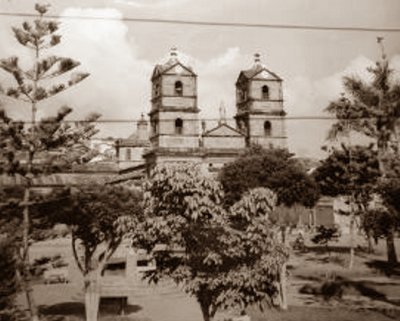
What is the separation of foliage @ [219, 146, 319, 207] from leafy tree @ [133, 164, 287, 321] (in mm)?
16747

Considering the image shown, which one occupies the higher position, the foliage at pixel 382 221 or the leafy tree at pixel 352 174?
the leafy tree at pixel 352 174

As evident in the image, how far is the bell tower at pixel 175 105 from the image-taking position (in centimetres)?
4025

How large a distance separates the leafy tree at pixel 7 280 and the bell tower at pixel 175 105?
2818cm

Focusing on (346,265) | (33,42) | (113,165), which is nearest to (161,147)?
(113,165)

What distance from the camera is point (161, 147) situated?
3994 centimetres

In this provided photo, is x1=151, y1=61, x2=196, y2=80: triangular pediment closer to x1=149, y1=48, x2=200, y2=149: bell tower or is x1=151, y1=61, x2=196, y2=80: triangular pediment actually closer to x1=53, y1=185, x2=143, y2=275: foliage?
x1=149, y1=48, x2=200, y2=149: bell tower

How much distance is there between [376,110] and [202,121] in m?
17.9

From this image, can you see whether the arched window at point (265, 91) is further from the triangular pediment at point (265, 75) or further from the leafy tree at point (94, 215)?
the leafy tree at point (94, 215)

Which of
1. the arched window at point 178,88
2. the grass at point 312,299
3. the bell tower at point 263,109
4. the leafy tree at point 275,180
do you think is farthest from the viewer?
the bell tower at point 263,109

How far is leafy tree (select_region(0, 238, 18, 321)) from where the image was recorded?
11.2 meters

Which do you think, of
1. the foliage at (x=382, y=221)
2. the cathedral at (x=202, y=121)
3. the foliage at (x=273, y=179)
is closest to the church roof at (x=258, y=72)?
the cathedral at (x=202, y=121)

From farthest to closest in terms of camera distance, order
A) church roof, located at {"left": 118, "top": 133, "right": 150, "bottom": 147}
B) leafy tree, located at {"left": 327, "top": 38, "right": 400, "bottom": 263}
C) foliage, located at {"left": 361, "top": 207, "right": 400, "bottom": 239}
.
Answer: church roof, located at {"left": 118, "top": 133, "right": 150, "bottom": 147}, leafy tree, located at {"left": 327, "top": 38, "right": 400, "bottom": 263}, foliage, located at {"left": 361, "top": 207, "right": 400, "bottom": 239}

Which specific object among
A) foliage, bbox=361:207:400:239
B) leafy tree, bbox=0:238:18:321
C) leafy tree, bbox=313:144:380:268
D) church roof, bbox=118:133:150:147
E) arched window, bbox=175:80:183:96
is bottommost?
leafy tree, bbox=0:238:18:321

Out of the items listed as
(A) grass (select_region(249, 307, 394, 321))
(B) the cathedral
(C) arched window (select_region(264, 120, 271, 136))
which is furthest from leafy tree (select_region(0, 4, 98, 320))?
(C) arched window (select_region(264, 120, 271, 136))
